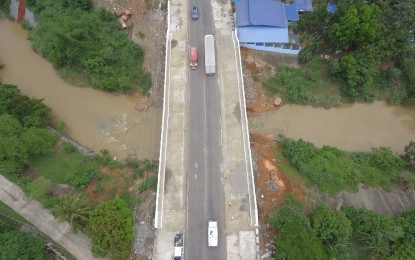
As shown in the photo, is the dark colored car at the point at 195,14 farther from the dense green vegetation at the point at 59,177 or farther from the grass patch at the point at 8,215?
the grass patch at the point at 8,215

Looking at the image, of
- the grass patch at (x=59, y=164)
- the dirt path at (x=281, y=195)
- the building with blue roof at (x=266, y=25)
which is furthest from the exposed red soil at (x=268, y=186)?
the grass patch at (x=59, y=164)

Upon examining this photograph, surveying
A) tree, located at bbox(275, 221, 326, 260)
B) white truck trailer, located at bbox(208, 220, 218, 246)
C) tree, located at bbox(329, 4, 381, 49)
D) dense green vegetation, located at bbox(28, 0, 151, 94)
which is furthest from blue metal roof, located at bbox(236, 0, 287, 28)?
tree, located at bbox(275, 221, 326, 260)

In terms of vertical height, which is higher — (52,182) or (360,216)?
(52,182)

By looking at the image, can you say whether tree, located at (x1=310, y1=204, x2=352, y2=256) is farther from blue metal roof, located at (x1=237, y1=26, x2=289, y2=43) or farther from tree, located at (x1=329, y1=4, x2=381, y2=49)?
blue metal roof, located at (x1=237, y1=26, x2=289, y2=43)

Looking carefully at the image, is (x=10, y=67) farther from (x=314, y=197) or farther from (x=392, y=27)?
(x=392, y=27)

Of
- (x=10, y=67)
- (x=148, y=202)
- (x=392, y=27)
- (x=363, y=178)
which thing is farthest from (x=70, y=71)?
(x=392, y=27)

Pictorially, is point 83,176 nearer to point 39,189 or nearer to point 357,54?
point 39,189

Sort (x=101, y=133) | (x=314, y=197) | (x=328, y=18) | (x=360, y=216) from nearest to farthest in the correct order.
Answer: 1. (x=360, y=216)
2. (x=314, y=197)
3. (x=101, y=133)
4. (x=328, y=18)
